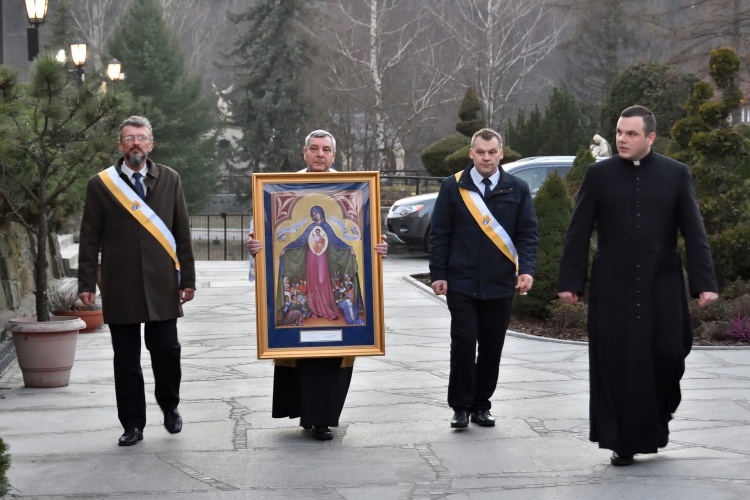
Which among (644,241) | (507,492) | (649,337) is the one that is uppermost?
(644,241)

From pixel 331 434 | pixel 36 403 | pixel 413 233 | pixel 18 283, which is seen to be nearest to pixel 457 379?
pixel 331 434

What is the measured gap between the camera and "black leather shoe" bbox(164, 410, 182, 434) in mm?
7613

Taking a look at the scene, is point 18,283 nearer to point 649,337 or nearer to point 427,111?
point 649,337

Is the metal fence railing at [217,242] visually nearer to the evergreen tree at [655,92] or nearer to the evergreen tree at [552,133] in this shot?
the evergreen tree at [552,133]

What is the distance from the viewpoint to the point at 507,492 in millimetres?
6129

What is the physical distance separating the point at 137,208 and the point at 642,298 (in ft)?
9.51

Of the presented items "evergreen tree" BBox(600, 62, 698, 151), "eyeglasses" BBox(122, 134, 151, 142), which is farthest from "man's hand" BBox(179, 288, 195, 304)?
"evergreen tree" BBox(600, 62, 698, 151)

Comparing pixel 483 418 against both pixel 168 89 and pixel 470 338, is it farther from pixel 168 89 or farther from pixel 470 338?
pixel 168 89

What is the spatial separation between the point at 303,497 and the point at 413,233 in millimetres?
16543

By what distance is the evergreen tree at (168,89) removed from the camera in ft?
137

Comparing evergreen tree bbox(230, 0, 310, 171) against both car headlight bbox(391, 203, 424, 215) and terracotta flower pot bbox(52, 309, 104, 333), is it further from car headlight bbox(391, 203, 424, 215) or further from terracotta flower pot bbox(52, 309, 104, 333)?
terracotta flower pot bbox(52, 309, 104, 333)

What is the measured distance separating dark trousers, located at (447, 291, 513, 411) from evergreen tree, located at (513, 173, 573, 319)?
5.65 m

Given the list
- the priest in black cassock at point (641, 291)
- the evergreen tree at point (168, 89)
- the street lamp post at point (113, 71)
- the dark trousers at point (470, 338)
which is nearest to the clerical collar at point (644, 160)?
the priest in black cassock at point (641, 291)

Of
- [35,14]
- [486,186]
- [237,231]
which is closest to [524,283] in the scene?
[486,186]
